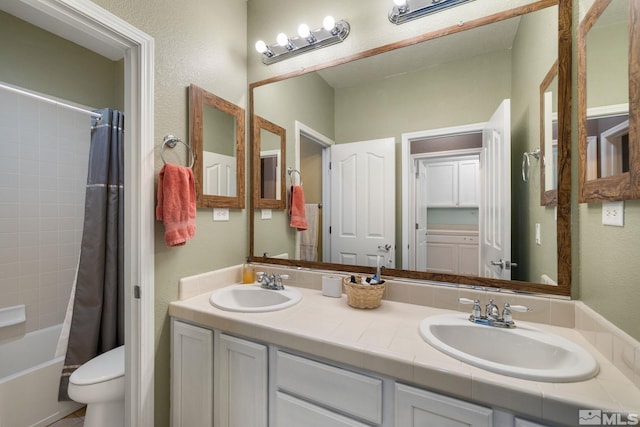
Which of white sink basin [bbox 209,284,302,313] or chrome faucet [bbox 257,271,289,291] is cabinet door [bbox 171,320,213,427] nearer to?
white sink basin [bbox 209,284,302,313]

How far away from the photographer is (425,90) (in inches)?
53.1

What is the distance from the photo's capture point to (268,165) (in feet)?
5.97

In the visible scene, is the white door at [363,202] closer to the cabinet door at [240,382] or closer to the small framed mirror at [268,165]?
the small framed mirror at [268,165]

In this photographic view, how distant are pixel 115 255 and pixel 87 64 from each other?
1586mm

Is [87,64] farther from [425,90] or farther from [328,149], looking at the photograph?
[425,90]

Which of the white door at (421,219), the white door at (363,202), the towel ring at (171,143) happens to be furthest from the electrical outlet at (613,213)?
the towel ring at (171,143)

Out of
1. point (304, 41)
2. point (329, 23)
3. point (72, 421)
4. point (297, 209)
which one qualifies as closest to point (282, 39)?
point (304, 41)

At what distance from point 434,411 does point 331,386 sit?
0.33 metres

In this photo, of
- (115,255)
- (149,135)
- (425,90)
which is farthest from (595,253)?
(115,255)

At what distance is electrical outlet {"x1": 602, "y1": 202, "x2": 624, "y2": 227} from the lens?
2.52ft

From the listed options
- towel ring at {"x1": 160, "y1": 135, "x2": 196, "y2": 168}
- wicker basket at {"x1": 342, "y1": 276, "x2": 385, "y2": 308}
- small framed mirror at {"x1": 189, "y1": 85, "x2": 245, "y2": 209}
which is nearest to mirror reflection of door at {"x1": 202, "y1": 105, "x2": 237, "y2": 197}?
small framed mirror at {"x1": 189, "y1": 85, "x2": 245, "y2": 209}

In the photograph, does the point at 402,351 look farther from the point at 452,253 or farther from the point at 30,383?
the point at 30,383

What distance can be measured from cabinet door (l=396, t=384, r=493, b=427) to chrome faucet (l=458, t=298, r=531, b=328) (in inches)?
15.2

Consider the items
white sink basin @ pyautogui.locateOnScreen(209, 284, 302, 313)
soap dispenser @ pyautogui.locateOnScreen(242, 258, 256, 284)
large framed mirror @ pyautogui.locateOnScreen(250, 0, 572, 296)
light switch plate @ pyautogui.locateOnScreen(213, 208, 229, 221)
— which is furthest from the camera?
soap dispenser @ pyautogui.locateOnScreen(242, 258, 256, 284)
